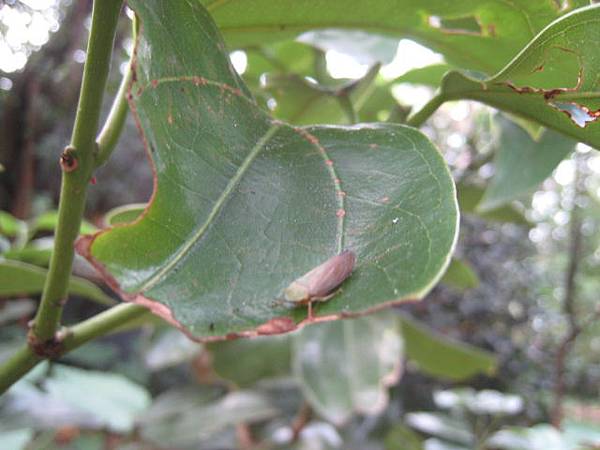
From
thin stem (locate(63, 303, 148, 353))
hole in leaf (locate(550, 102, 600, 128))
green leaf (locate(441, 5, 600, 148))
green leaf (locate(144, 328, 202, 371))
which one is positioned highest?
green leaf (locate(441, 5, 600, 148))

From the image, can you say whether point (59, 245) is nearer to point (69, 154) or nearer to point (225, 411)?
point (69, 154)

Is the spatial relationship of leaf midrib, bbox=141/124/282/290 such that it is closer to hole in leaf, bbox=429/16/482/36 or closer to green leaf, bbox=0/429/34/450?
hole in leaf, bbox=429/16/482/36

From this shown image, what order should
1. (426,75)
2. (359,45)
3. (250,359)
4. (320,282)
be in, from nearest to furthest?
(320,282) < (359,45) < (426,75) < (250,359)

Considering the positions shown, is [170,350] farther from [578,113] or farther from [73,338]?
[578,113]

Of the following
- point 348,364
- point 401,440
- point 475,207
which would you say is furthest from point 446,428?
point 475,207

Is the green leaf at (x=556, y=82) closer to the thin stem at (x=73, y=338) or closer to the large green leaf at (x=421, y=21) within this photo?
the large green leaf at (x=421, y=21)

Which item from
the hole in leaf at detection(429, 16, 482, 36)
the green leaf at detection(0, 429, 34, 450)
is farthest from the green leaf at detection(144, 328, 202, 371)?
the hole in leaf at detection(429, 16, 482, 36)

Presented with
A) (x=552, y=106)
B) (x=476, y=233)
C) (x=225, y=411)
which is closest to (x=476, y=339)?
(x=476, y=233)
